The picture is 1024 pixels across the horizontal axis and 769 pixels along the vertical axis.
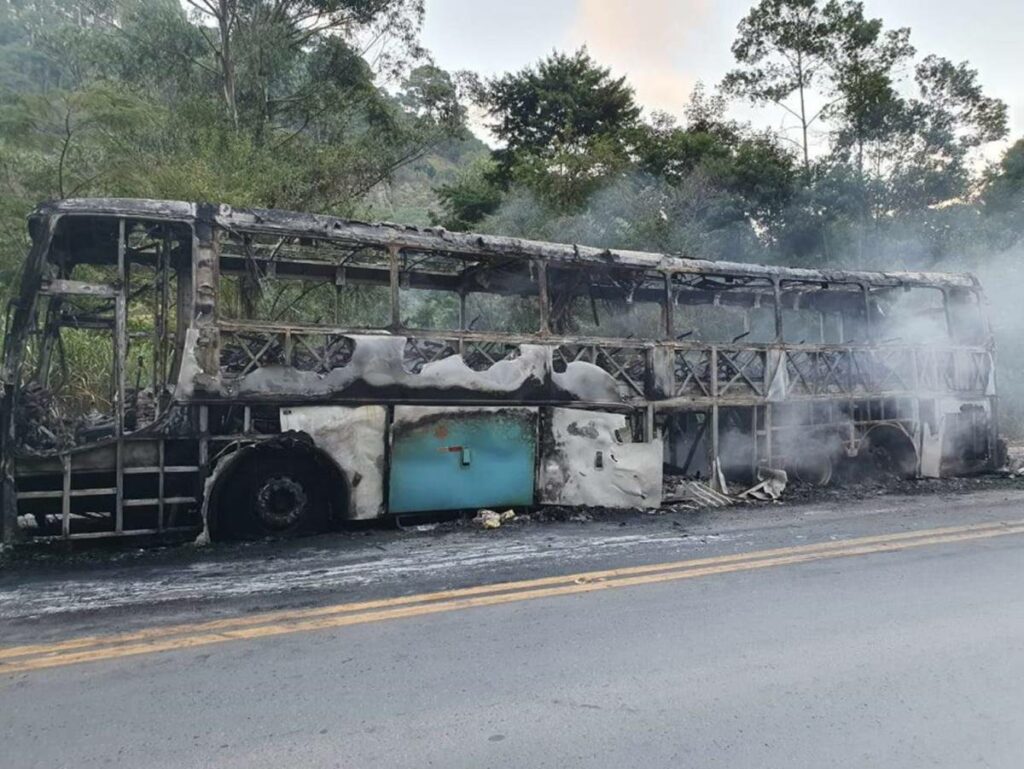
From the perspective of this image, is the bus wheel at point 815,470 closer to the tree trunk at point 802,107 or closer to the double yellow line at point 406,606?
the double yellow line at point 406,606

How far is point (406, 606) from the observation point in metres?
4.65

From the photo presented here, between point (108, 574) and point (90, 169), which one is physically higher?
point (90, 169)

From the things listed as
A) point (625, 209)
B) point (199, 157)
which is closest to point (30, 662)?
point (199, 157)

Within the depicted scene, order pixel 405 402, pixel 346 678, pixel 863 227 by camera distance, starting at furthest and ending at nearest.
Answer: pixel 863 227
pixel 405 402
pixel 346 678

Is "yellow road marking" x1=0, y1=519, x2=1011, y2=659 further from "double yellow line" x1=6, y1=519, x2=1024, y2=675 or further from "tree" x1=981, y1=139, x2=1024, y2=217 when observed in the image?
"tree" x1=981, y1=139, x2=1024, y2=217

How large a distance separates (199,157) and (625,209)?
10.9 m

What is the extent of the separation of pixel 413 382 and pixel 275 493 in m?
1.65

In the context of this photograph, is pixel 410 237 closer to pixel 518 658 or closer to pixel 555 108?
pixel 518 658

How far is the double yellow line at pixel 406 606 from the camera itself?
3.89 metres

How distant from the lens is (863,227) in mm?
22062

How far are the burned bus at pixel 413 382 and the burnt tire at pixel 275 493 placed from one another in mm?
19

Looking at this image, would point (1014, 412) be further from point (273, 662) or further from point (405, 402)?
point (273, 662)

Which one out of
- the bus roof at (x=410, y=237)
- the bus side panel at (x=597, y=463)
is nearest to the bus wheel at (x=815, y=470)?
the bus roof at (x=410, y=237)

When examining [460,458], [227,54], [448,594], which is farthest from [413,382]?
[227,54]
